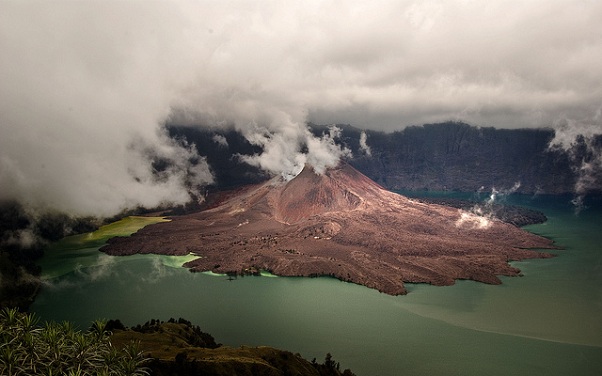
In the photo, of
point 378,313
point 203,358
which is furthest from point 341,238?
point 203,358

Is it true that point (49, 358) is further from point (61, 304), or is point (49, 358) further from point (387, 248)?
point (387, 248)

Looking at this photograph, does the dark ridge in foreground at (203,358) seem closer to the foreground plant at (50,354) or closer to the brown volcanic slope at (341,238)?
the foreground plant at (50,354)

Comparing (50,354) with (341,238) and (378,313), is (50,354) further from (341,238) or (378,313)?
(341,238)

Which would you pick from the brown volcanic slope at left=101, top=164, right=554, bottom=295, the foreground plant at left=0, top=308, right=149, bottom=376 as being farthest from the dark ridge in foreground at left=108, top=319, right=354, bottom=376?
the brown volcanic slope at left=101, top=164, right=554, bottom=295

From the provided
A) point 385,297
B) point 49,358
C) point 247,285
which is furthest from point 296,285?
point 49,358

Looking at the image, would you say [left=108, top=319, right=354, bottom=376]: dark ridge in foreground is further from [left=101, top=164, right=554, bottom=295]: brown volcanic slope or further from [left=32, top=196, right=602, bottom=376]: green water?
[left=101, top=164, right=554, bottom=295]: brown volcanic slope
